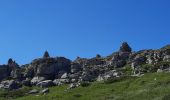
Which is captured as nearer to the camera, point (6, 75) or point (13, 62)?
point (6, 75)

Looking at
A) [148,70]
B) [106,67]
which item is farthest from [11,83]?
[148,70]

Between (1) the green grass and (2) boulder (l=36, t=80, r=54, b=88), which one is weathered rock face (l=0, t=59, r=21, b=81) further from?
(1) the green grass

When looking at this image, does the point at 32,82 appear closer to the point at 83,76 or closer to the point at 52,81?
the point at 52,81

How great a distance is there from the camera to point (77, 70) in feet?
450

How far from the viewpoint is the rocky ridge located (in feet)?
397

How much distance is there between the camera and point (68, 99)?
80.2 meters

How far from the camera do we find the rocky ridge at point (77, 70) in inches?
4761

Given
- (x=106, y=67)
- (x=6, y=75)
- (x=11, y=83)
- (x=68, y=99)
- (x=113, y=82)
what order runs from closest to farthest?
1. (x=68, y=99)
2. (x=113, y=82)
3. (x=11, y=83)
4. (x=106, y=67)
5. (x=6, y=75)

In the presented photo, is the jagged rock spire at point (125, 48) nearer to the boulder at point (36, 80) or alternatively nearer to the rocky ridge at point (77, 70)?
the rocky ridge at point (77, 70)

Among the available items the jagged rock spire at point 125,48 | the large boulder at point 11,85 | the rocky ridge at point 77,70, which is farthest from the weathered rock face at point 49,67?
the jagged rock spire at point 125,48

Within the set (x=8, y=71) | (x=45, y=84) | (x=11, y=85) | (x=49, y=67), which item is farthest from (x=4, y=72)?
(x=45, y=84)

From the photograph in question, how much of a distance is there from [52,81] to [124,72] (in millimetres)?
20382

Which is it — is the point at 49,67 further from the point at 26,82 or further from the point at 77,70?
the point at 26,82

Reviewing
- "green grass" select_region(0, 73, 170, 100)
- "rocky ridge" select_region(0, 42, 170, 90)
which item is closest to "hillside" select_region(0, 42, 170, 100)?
"rocky ridge" select_region(0, 42, 170, 90)
